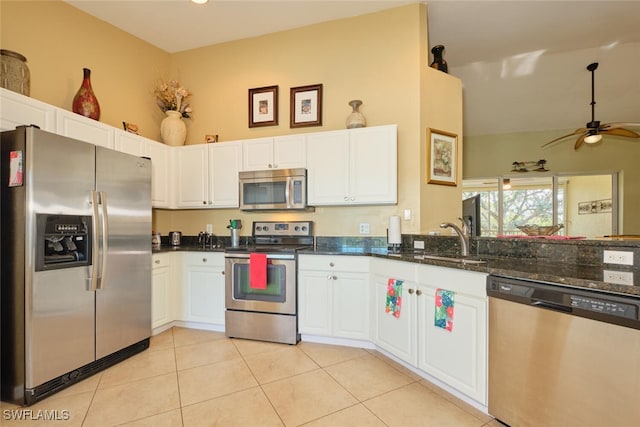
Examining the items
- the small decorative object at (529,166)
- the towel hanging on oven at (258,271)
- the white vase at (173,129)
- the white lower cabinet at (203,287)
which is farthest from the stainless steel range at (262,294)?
the small decorative object at (529,166)

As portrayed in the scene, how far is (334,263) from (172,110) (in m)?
2.72

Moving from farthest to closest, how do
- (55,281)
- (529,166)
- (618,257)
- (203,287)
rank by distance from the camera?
(529,166)
(203,287)
(55,281)
(618,257)

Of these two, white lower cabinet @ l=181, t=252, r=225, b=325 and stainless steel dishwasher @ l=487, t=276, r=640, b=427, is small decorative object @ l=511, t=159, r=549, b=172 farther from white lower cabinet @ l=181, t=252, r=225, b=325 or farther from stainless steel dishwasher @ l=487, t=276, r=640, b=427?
white lower cabinet @ l=181, t=252, r=225, b=325

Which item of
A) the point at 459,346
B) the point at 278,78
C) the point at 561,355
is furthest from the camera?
the point at 278,78

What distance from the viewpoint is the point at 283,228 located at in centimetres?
341

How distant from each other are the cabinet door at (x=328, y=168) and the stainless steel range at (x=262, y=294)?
620mm

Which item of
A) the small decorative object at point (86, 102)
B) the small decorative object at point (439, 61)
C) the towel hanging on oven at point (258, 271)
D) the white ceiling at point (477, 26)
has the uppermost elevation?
the white ceiling at point (477, 26)

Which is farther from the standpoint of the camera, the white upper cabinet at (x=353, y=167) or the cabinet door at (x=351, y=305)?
the white upper cabinet at (x=353, y=167)

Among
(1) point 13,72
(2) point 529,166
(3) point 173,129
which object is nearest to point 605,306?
(1) point 13,72

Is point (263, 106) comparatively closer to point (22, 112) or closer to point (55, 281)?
point (22, 112)

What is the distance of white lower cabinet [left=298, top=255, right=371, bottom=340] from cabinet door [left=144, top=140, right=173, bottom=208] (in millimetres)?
1733

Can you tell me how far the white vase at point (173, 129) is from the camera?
143 inches

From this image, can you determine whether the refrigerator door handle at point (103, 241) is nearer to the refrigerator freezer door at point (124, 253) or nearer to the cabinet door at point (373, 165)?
the refrigerator freezer door at point (124, 253)

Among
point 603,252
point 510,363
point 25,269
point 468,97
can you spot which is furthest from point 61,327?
point 468,97
